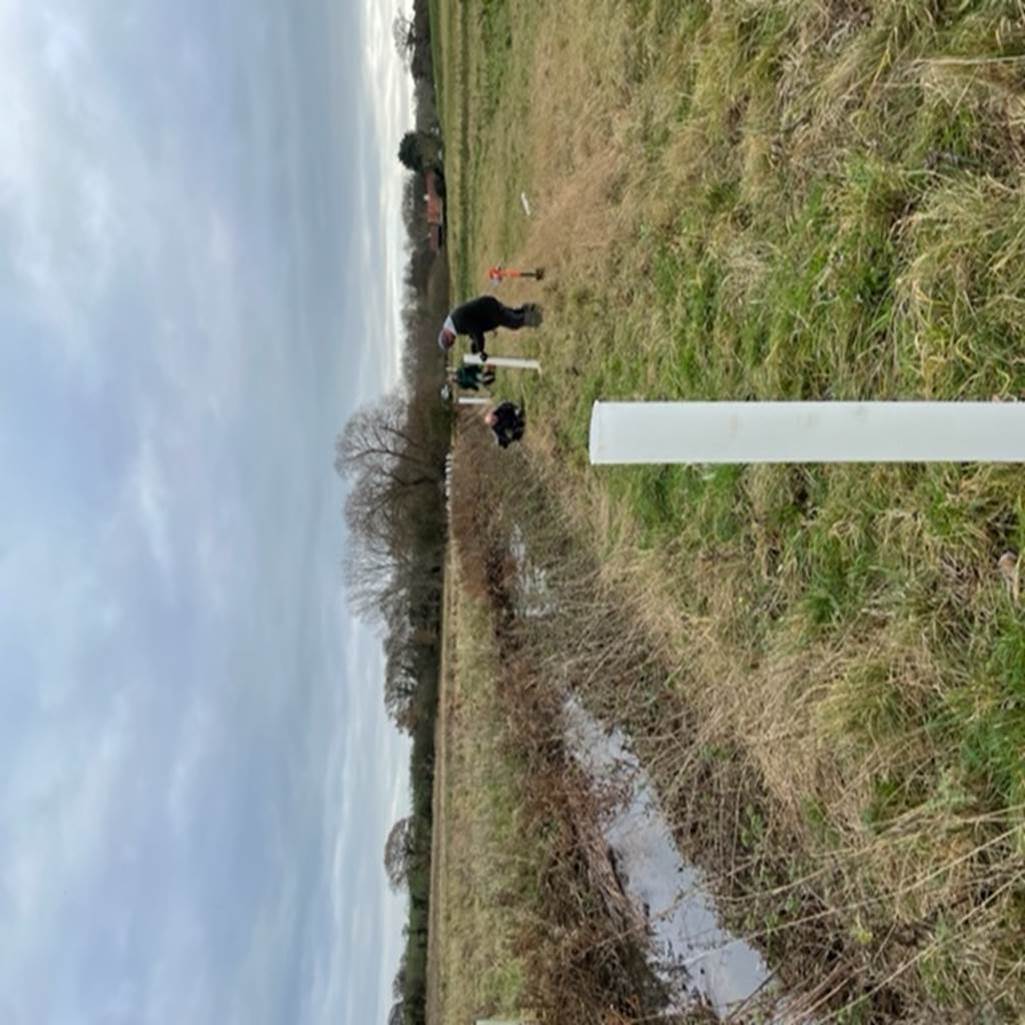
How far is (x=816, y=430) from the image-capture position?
1903 millimetres

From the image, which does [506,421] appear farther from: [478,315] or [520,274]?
[520,274]

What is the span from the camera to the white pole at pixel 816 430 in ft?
6.21

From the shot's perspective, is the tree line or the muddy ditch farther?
the tree line

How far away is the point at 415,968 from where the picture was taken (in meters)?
25.5

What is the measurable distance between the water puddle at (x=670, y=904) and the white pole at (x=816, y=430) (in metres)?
4.15

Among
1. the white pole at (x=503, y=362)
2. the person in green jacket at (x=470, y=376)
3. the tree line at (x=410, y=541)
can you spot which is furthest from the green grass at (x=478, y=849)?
the tree line at (x=410, y=541)

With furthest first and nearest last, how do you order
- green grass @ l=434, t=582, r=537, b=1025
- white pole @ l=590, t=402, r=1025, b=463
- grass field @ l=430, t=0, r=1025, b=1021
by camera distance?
1. green grass @ l=434, t=582, r=537, b=1025
2. grass field @ l=430, t=0, r=1025, b=1021
3. white pole @ l=590, t=402, r=1025, b=463

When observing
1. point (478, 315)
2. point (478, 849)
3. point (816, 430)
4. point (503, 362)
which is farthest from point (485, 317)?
point (816, 430)

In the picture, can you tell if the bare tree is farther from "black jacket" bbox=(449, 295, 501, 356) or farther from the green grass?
"black jacket" bbox=(449, 295, 501, 356)

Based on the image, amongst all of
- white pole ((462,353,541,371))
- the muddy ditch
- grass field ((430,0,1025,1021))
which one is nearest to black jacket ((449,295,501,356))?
white pole ((462,353,541,371))

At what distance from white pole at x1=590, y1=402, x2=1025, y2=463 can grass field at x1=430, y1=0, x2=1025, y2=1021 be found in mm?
1363

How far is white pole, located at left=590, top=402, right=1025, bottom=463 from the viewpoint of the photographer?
1.89 m

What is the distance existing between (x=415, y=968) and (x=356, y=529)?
14377mm

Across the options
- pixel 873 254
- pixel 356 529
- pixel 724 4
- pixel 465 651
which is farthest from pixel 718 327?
pixel 356 529
